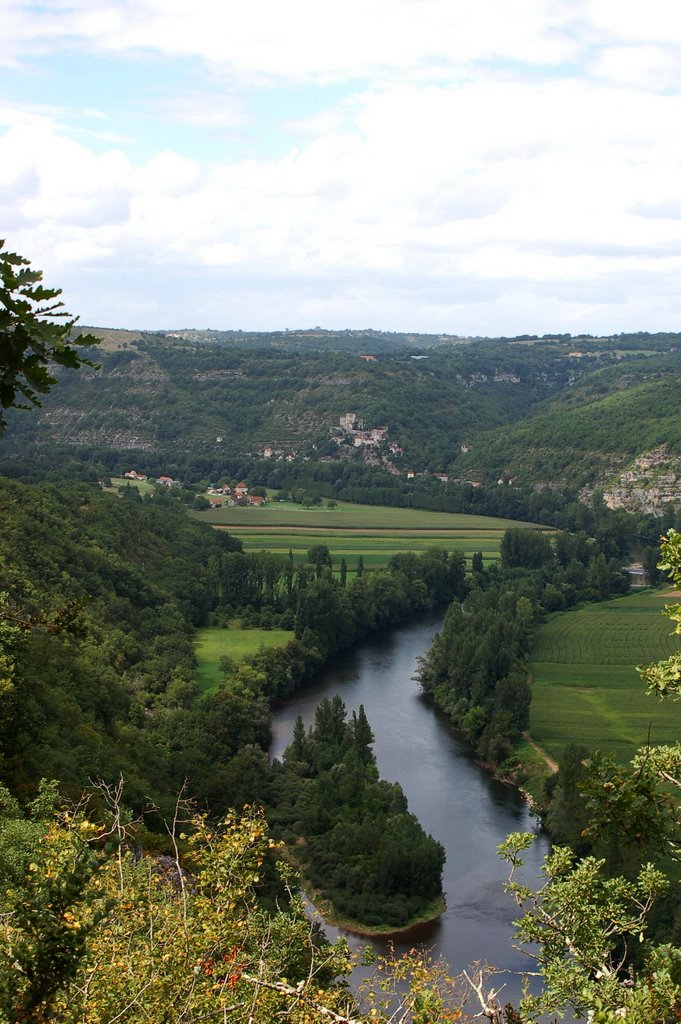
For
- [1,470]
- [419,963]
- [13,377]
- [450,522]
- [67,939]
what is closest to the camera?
[13,377]

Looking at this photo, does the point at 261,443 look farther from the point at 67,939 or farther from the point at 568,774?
the point at 67,939

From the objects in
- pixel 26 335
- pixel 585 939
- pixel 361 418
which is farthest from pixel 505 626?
pixel 361 418

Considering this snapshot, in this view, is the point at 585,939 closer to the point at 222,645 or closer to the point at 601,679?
the point at 601,679

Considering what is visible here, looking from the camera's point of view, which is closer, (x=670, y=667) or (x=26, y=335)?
(x=26, y=335)

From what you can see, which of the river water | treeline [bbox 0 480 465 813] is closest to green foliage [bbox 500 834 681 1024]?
treeline [bbox 0 480 465 813]

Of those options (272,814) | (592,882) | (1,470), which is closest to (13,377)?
(592,882)
